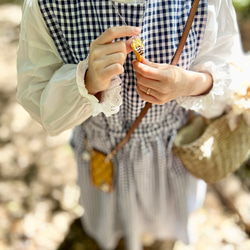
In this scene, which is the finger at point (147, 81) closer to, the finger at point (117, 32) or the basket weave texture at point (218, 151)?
the finger at point (117, 32)

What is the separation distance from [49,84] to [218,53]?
0.50m

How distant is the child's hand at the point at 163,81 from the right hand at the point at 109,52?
0.14 ft

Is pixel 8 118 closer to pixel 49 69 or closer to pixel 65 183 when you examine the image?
pixel 65 183

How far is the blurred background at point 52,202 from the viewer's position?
163 centimetres

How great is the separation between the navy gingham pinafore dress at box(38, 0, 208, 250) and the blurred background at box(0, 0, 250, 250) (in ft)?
0.96

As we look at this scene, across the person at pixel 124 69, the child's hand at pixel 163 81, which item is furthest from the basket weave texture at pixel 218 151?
the child's hand at pixel 163 81

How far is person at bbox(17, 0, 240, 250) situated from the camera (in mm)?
732

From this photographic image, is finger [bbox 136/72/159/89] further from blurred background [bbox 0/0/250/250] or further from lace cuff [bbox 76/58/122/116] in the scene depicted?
blurred background [bbox 0/0/250/250]

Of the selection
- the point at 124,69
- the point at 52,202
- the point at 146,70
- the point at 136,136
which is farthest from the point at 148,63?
the point at 52,202

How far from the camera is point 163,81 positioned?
0.72 meters

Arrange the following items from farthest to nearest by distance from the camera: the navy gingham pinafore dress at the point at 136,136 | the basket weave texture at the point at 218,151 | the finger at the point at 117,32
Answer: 1. the basket weave texture at the point at 218,151
2. the navy gingham pinafore dress at the point at 136,136
3. the finger at the point at 117,32

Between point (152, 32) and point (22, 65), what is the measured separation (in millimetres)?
388

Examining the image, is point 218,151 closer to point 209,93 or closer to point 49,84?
point 209,93

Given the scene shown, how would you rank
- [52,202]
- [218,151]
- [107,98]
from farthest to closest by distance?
[52,202] < [218,151] < [107,98]
